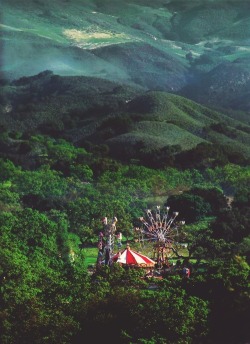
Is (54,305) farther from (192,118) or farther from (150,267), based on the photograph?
(192,118)

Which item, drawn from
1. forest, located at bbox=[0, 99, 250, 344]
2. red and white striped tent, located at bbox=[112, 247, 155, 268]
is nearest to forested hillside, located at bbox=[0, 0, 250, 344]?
forest, located at bbox=[0, 99, 250, 344]

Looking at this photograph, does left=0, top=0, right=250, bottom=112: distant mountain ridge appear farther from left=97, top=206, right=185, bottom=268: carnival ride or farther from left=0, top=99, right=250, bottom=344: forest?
left=97, top=206, right=185, bottom=268: carnival ride

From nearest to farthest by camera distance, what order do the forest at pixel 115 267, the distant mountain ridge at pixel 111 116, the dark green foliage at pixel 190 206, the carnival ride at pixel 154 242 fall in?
the forest at pixel 115 267
the carnival ride at pixel 154 242
the dark green foliage at pixel 190 206
the distant mountain ridge at pixel 111 116

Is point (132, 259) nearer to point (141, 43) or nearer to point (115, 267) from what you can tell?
point (115, 267)

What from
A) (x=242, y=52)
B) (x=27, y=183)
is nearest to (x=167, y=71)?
(x=242, y=52)

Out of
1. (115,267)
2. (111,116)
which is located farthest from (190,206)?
(111,116)

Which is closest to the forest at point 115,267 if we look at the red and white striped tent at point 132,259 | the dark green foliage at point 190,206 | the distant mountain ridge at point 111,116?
the dark green foliage at point 190,206

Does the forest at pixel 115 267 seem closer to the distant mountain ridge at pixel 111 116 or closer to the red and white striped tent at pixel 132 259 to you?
the red and white striped tent at pixel 132 259
